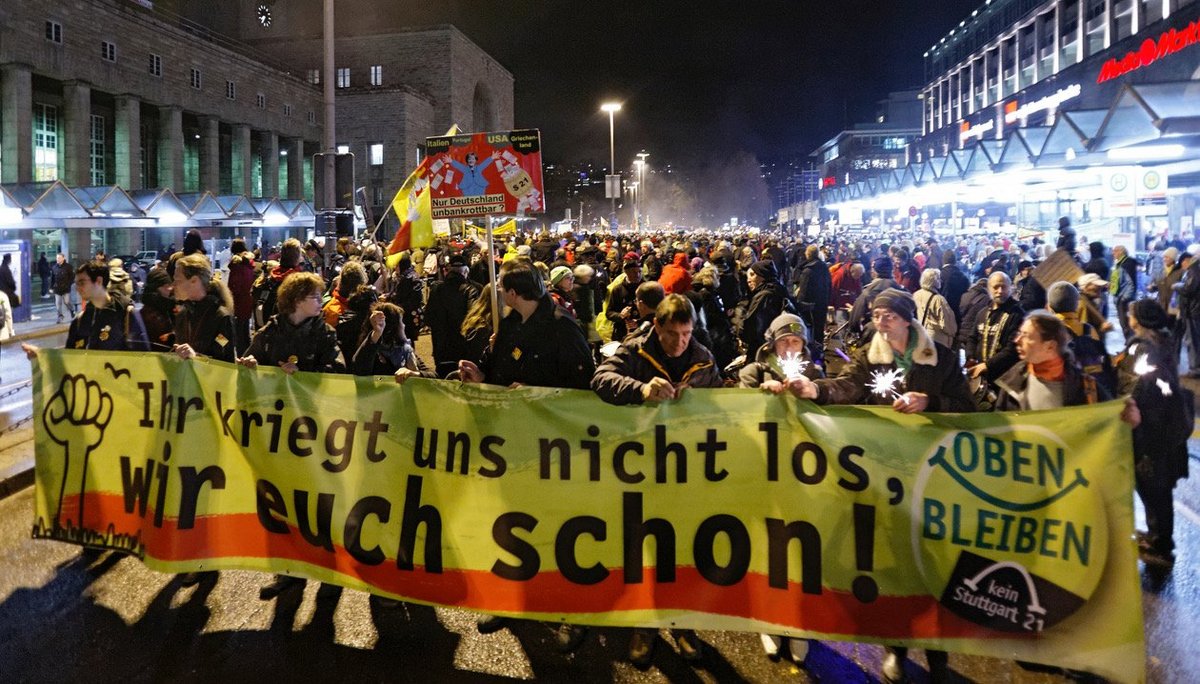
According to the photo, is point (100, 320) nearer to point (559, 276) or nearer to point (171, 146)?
point (559, 276)

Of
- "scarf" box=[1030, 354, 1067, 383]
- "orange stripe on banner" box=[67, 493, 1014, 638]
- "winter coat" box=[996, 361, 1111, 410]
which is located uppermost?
"scarf" box=[1030, 354, 1067, 383]

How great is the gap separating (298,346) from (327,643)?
1740mm

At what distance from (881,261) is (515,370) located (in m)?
10.7

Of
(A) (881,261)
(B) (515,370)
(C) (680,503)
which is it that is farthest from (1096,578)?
(A) (881,261)

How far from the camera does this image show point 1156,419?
228 inches

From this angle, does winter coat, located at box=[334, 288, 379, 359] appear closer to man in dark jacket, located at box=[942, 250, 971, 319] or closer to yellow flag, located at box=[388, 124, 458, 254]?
yellow flag, located at box=[388, 124, 458, 254]

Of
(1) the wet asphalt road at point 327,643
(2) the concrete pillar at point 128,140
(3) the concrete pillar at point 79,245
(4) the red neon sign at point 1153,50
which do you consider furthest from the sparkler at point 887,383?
(2) the concrete pillar at point 128,140

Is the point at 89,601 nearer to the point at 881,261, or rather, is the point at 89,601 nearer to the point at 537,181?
the point at 537,181

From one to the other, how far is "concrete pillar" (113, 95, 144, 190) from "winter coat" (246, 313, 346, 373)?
4918 cm

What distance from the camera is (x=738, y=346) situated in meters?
10.8

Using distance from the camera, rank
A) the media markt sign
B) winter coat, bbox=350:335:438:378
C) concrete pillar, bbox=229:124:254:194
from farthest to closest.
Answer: concrete pillar, bbox=229:124:254:194 → winter coat, bbox=350:335:438:378 → the media markt sign

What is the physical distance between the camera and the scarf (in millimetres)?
4840

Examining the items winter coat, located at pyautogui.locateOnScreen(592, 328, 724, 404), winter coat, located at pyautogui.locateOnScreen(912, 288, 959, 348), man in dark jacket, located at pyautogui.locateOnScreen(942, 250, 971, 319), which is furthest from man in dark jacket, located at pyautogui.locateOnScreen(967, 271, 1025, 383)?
man in dark jacket, located at pyautogui.locateOnScreen(942, 250, 971, 319)

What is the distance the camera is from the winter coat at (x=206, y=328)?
19.9ft
